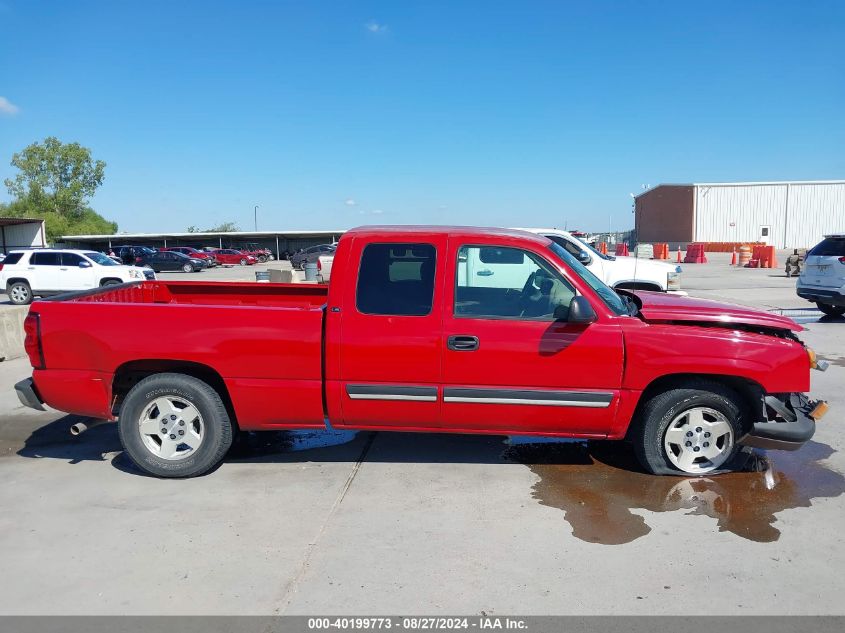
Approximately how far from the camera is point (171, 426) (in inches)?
182

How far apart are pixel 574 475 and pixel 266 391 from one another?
7.85ft

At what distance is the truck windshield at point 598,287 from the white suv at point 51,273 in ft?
57.1

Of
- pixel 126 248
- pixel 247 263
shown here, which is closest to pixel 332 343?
pixel 126 248

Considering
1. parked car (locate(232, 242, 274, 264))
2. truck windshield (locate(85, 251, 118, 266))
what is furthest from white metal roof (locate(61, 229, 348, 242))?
truck windshield (locate(85, 251, 118, 266))

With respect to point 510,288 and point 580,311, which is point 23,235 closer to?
point 510,288

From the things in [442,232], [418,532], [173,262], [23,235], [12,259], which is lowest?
[418,532]

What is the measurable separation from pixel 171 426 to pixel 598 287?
3.39m

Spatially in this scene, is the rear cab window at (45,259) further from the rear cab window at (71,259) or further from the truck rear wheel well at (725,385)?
the truck rear wheel well at (725,385)

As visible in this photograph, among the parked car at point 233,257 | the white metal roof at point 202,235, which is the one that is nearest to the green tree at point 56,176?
the white metal roof at point 202,235

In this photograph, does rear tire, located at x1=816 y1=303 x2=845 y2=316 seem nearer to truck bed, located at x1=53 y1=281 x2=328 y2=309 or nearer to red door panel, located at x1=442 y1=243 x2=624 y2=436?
red door panel, located at x1=442 y1=243 x2=624 y2=436

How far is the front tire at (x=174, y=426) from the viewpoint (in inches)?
179

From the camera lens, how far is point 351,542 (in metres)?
3.72

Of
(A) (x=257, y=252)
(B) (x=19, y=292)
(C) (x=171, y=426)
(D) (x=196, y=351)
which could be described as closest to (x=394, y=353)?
(D) (x=196, y=351)

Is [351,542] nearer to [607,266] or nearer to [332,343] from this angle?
[332,343]
